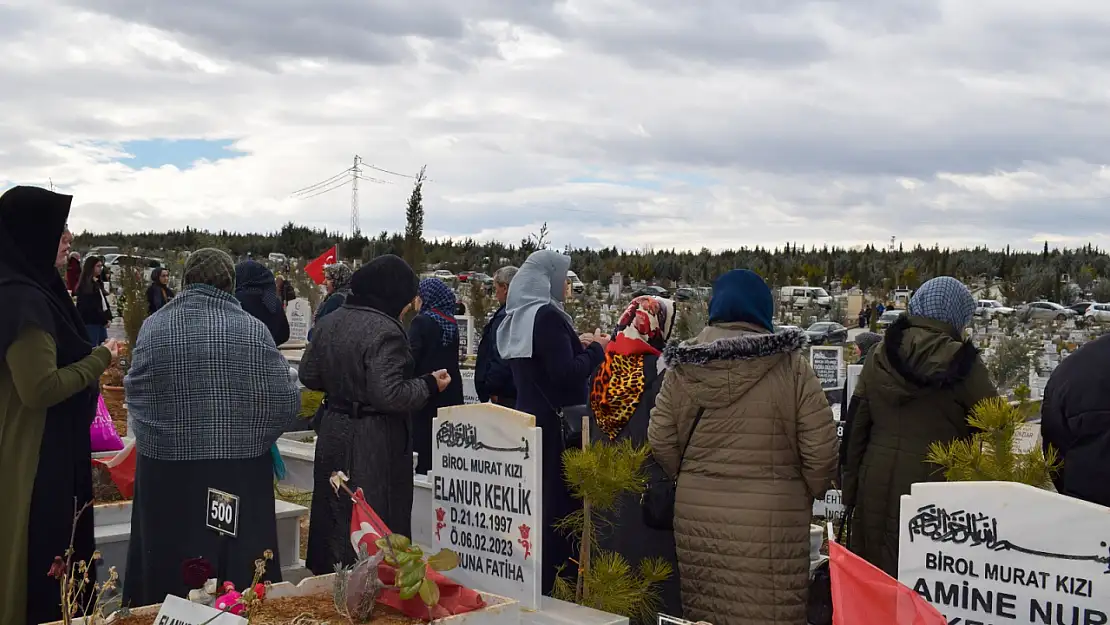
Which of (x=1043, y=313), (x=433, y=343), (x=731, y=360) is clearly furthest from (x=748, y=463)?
(x=1043, y=313)

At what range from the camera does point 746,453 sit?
3779mm

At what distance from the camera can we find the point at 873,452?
410 centimetres

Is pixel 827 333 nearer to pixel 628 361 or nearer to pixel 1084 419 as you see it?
pixel 628 361

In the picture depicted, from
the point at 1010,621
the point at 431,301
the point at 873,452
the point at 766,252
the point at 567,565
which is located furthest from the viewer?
the point at 766,252

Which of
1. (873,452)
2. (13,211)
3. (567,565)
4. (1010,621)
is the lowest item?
(567,565)

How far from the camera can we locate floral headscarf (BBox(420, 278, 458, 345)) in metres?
6.70

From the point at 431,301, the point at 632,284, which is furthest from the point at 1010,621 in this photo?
the point at 632,284

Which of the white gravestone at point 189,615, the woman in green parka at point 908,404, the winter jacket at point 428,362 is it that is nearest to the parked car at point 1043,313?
the winter jacket at point 428,362

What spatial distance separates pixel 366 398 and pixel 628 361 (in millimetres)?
1153

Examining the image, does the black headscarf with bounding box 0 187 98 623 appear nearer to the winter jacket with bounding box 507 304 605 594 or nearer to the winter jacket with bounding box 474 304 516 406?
the winter jacket with bounding box 507 304 605 594

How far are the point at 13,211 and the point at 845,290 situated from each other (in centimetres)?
4010

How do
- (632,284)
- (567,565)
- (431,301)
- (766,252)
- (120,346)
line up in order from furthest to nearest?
1. (766,252)
2. (632,284)
3. (431,301)
4. (567,565)
5. (120,346)

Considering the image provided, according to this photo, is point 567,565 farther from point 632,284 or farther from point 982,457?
point 632,284

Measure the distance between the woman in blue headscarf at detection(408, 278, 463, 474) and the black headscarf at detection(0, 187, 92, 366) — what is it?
2.48m
